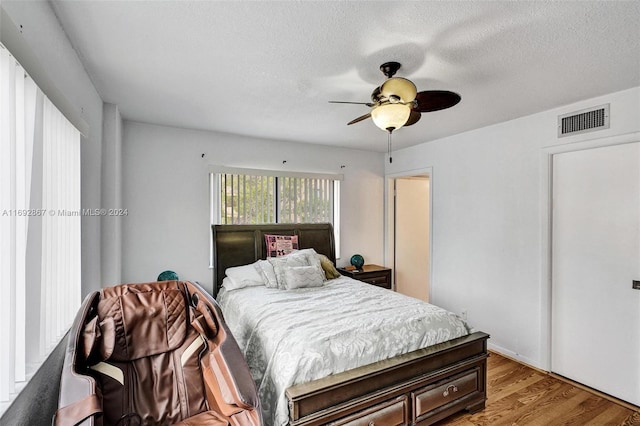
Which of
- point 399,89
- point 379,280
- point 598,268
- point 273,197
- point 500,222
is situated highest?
point 399,89

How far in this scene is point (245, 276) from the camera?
3.37 m

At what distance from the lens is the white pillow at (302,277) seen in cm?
319

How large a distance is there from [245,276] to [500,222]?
2864 mm

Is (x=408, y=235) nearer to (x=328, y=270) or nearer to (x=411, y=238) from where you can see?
(x=411, y=238)

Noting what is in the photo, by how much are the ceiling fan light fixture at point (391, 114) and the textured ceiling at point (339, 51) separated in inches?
13.6

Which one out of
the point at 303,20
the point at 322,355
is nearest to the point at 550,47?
the point at 303,20

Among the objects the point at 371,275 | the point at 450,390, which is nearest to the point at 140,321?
the point at 450,390

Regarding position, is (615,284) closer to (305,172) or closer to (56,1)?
(305,172)

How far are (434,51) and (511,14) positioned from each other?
43 cm

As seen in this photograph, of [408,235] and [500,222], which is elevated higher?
[500,222]

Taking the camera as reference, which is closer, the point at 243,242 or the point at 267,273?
the point at 267,273

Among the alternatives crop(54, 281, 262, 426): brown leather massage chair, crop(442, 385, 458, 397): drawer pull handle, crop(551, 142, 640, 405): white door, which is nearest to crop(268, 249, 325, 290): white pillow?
crop(54, 281, 262, 426): brown leather massage chair

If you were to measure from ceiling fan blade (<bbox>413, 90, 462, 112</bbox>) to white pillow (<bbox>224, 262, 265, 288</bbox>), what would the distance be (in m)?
2.33

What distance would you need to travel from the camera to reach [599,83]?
235 centimetres
